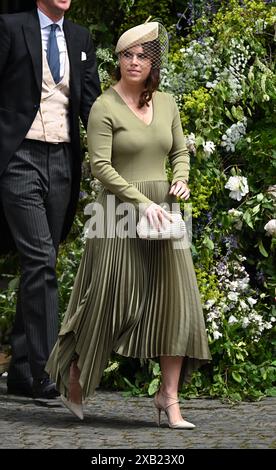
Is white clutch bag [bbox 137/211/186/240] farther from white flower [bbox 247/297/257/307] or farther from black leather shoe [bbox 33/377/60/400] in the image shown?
white flower [bbox 247/297/257/307]

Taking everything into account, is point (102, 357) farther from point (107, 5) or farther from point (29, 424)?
point (107, 5)

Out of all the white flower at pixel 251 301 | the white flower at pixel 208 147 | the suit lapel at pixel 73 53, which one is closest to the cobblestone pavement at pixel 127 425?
the white flower at pixel 251 301

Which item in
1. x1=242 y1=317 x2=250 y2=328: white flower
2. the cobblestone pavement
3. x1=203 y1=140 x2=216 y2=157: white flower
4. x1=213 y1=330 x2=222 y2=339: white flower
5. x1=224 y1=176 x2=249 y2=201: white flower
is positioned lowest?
the cobblestone pavement

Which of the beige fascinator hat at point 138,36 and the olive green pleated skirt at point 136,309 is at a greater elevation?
the beige fascinator hat at point 138,36

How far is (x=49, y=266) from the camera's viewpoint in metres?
7.14

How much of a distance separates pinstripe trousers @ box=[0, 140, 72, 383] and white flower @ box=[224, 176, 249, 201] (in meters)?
1.16

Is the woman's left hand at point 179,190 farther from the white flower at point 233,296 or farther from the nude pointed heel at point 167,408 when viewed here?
the white flower at point 233,296

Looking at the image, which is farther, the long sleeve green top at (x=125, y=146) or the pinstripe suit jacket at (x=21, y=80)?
the pinstripe suit jacket at (x=21, y=80)

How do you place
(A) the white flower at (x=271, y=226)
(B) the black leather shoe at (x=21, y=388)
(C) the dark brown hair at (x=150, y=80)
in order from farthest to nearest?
(A) the white flower at (x=271, y=226) → (B) the black leather shoe at (x=21, y=388) → (C) the dark brown hair at (x=150, y=80)

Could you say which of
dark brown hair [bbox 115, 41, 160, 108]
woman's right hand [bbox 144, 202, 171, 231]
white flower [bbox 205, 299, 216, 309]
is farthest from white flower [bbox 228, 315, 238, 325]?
dark brown hair [bbox 115, 41, 160, 108]

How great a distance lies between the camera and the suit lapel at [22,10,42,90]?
7145 mm

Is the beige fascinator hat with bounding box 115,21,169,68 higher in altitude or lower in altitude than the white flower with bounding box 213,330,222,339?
higher

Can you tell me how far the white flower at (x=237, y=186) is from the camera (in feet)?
26.1

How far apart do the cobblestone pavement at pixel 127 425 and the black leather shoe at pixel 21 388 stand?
1.9 inches
